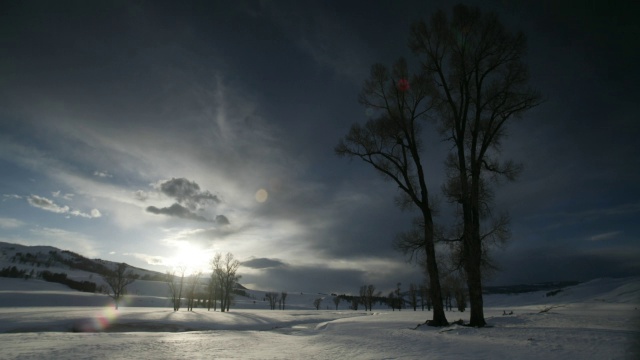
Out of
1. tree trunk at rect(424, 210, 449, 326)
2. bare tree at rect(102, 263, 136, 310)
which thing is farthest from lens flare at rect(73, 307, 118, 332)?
bare tree at rect(102, 263, 136, 310)

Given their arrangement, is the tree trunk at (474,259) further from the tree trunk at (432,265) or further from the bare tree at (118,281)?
Result: the bare tree at (118,281)

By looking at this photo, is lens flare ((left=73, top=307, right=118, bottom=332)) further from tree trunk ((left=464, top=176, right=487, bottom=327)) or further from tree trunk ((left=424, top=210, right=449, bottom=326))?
tree trunk ((left=464, top=176, right=487, bottom=327))

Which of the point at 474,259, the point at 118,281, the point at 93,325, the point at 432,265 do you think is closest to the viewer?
the point at 474,259

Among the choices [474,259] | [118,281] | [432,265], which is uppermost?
[474,259]

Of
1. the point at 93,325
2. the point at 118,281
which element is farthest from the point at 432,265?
the point at 118,281

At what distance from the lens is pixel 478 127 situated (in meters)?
19.2

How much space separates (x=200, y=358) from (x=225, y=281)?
249ft

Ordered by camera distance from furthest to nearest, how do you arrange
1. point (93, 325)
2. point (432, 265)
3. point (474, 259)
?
point (93, 325), point (432, 265), point (474, 259)

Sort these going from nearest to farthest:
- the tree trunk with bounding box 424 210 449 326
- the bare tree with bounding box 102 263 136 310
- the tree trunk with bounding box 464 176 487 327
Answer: the tree trunk with bounding box 464 176 487 327 < the tree trunk with bounding box 424 210 449 326 < the bare tree with bounding box 102 263 136 310

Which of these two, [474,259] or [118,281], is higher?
[474,259]

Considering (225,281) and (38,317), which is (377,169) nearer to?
(38,317)

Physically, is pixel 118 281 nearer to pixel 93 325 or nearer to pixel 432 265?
pixel 93 325

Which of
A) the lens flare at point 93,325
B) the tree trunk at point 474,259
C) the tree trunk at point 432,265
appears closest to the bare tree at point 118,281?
the lens flare at point 93,325

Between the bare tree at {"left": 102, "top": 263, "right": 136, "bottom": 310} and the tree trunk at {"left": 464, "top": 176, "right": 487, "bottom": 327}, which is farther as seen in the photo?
the bare tree at {"left": 102, "top": 263, "right": 136, "bottom": 310}
